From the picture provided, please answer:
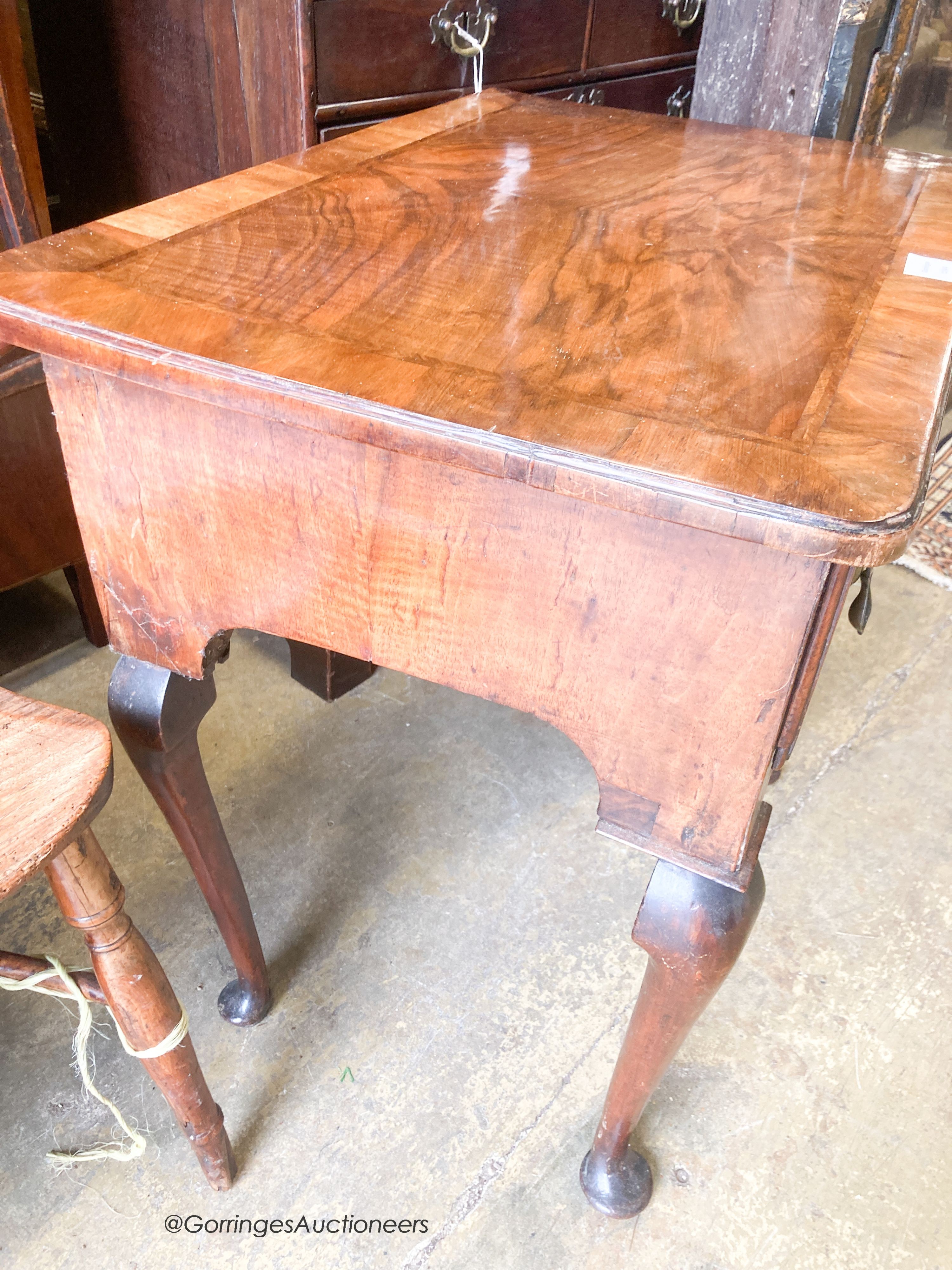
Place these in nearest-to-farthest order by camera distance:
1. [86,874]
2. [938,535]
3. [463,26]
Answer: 1. [86,874]
2. [463,26]
3. [938,535]

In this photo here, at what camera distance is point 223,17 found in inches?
48.4

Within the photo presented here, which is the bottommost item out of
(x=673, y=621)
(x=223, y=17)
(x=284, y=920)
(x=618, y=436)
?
(x=284, y=920)

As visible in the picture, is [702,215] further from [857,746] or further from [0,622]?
[0,622]

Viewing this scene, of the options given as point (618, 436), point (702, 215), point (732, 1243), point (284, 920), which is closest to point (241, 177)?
point (702, 215)

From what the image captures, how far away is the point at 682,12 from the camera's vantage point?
163 centimetres

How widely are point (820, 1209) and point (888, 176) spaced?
1.06 m

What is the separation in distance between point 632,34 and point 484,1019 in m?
1.49

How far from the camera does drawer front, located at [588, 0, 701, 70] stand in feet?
4.96

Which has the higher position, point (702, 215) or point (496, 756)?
point (702, 215)

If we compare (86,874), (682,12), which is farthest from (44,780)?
(682,12)

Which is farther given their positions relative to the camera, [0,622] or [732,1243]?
[0,622]

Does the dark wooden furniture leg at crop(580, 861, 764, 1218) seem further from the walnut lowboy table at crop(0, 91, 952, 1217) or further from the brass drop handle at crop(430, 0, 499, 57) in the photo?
the brass drop handle at crop(430, 0, 499, 57)

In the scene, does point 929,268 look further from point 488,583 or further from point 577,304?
point 488,583

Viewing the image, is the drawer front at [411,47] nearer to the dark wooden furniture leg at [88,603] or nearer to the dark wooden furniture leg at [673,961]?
the dark wooden furniture leg at [88,603]
